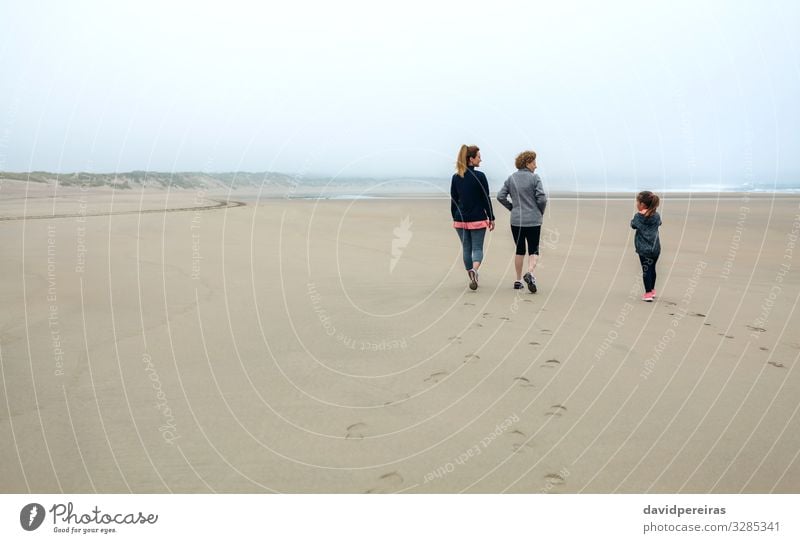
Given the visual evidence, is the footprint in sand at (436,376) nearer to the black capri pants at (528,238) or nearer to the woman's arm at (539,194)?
the black capri pants at (528,238)

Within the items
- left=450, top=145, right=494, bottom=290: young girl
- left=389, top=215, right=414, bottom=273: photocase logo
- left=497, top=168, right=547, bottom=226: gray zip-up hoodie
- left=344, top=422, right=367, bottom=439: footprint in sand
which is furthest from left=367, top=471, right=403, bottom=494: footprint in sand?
left=389, top=215, right=414, bottom=273: photocase logo

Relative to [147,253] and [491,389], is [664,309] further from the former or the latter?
[147,253]

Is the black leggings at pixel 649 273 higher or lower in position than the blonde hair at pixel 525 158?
lower

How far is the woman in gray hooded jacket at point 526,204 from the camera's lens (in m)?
8.48

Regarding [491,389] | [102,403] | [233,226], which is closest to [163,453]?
[102,403]

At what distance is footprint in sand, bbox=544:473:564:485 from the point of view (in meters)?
3.44

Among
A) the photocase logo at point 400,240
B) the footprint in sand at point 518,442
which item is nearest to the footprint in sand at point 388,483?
the footprint in sand at point 518,442

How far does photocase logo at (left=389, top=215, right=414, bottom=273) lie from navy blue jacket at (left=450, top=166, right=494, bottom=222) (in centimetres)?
233

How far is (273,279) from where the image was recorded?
931 cm

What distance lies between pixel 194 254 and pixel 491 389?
856 centimetres

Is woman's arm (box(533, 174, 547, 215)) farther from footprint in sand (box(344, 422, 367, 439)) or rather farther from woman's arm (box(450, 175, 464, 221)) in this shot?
footprint in sand (box(344, 422, 367, 439))
